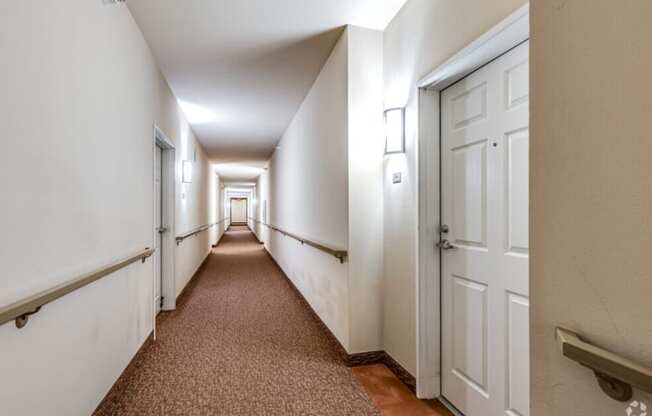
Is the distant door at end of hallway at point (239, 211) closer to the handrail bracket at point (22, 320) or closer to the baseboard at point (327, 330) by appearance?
the baseboard at point (327, 330)

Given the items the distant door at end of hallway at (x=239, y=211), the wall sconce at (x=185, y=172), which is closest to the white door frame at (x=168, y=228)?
the wall sconce at (x=185, y=172)

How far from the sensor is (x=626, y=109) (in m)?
0.61

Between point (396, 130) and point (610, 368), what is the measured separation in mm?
1841

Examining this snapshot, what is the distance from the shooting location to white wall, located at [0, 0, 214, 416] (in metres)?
1.15

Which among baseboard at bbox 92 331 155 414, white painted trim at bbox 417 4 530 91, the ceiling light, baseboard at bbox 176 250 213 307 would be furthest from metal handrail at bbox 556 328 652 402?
the ceiling light

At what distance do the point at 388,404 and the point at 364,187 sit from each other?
4.68 feet

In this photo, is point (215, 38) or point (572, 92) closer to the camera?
point (572, 92)

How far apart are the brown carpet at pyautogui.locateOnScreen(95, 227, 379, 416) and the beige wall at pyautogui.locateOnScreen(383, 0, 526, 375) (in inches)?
20.6

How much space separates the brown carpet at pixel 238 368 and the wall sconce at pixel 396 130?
1.61m

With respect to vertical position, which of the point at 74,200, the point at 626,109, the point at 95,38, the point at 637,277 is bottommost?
the point at 637,277

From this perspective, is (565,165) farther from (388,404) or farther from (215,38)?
(215,38)

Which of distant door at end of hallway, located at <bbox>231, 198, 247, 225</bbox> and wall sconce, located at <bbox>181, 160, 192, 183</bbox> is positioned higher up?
wall sconce, located at <bbox>181, 160, 192, 183</bbox>

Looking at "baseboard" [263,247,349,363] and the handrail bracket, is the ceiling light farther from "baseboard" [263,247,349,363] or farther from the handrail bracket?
the handrail bracket

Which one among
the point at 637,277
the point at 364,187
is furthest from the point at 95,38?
the point at 637,277
